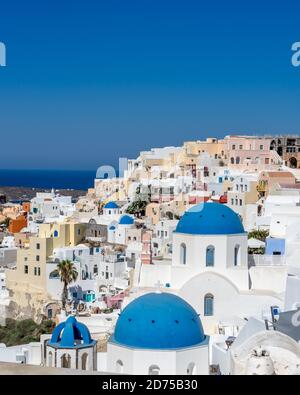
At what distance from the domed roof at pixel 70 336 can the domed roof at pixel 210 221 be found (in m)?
3.44

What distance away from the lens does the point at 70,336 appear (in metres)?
10.4

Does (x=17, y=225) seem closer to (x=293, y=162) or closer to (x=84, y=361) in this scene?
(x=293, y=162)

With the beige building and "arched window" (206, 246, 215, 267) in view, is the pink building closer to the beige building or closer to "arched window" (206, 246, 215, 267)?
the beige building

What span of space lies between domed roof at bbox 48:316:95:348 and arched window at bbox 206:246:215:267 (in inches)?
135

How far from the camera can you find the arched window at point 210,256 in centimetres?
1321

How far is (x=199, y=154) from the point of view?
35406mm

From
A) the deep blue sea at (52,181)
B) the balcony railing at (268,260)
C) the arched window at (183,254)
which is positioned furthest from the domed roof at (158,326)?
the deep blue sea at (52,181)

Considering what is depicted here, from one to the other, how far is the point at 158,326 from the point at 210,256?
13.6 ft

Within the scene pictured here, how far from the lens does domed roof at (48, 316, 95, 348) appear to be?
1039 centimetres

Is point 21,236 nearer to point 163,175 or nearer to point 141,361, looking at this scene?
point 163,175

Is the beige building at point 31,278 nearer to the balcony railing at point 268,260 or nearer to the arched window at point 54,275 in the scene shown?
the arched window at point 54,275
